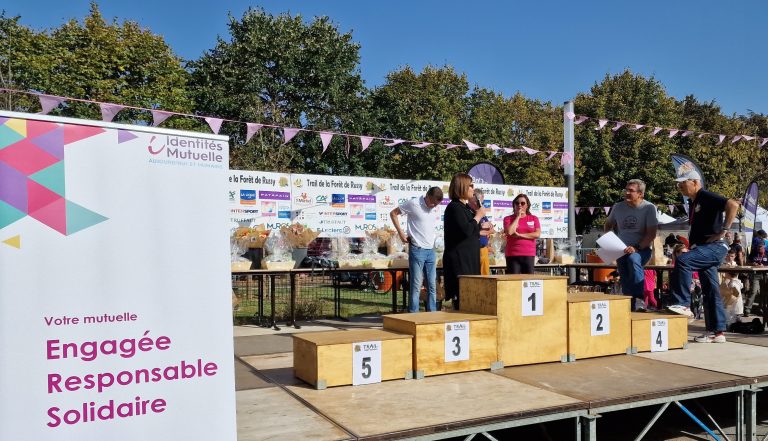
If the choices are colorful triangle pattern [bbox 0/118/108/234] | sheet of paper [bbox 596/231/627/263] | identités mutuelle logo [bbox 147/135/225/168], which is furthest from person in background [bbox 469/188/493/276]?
colorful triangle pattern [bbox 0/118/108/234]

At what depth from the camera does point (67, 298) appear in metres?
1.94

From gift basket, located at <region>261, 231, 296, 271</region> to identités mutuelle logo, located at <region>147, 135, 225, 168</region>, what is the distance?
489 cm

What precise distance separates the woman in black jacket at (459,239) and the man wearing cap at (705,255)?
179 centimetres

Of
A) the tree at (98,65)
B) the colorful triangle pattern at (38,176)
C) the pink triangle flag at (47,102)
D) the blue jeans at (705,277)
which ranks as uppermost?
the tree at (98,65)

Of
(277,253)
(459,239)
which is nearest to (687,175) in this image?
(459,239)

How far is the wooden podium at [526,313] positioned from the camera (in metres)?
4.29

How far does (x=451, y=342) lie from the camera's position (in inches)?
163

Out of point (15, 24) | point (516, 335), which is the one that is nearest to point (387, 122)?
point (15, 24)

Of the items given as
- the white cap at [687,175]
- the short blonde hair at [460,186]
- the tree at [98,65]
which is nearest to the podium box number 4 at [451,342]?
the short blonde hair at [460,186]

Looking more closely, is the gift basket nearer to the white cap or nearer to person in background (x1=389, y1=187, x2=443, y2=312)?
person in background (x1=389, y1=187, x2=443, y2=312)

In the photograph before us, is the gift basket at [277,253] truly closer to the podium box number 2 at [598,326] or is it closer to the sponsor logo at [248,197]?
the sponsor logo at [248,197]

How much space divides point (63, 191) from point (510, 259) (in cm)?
535

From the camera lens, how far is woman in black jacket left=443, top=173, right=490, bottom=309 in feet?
18.8

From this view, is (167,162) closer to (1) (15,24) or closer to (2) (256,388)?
(2) (256,388)
